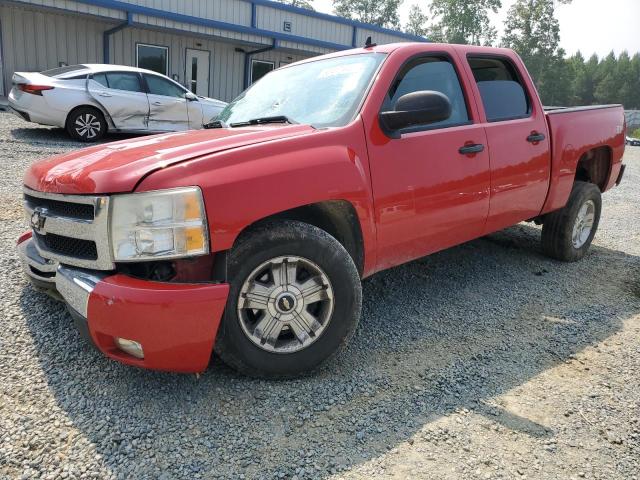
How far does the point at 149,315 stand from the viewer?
2.38 m

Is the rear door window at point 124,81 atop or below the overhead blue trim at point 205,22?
below

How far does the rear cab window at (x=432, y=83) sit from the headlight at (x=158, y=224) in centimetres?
150

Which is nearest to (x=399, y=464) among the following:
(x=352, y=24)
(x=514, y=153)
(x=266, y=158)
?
(x=266, y=158)

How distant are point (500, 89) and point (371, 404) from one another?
288 centimetres

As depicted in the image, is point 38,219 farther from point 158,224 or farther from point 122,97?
point 122,97

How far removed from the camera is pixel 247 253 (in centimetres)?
261

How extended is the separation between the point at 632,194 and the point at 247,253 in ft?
33.2

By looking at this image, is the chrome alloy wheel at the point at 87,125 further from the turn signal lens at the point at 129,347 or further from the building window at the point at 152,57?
the turn signal lens at the point at 129,347

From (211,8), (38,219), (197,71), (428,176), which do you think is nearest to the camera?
(38,219)

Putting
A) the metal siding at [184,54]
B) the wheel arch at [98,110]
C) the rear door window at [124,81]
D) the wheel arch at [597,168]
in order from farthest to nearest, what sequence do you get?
the metal siding at [184,54], the rear door window at [124,81], the wheel arch at [98,110], the wheel arch at [597,168]

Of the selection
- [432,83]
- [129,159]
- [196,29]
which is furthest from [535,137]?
[196,29]

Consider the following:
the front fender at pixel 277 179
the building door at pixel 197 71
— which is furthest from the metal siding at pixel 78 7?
the front fender at pixel 277 179

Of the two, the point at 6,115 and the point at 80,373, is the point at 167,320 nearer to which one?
the point at 80,373

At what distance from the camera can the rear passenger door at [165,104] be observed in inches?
423
